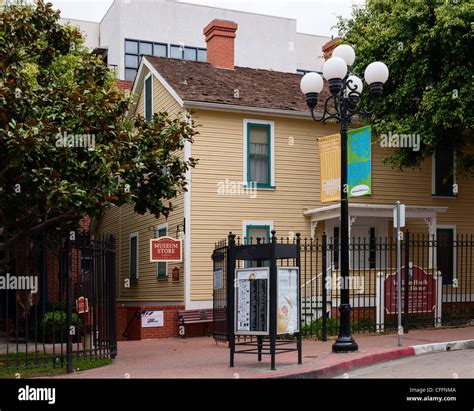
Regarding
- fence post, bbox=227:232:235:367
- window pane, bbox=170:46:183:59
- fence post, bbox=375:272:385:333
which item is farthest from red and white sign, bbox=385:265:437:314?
window pane, bbox=170:46:183:59

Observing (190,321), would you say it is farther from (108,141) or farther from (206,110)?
(108,141)

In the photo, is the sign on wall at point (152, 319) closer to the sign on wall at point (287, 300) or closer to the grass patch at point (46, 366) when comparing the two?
the grass patch at point (46, 366)

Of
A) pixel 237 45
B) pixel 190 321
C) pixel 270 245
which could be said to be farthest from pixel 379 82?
pixel 237 45

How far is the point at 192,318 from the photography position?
2084cm

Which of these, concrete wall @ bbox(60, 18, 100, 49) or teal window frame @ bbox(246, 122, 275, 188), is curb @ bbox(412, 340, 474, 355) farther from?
concrete wall @ bbox(60, 18, 100, 49)

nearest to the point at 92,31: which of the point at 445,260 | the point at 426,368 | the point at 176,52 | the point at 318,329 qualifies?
the point at 176,52

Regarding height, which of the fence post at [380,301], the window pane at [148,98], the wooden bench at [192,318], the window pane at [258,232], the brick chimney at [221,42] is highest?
the brick chimney at [221,42]

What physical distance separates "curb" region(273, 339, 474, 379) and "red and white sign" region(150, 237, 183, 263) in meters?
8.40

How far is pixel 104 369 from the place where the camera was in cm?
1302

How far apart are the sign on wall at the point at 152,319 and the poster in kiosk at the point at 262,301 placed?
8137 millimetres

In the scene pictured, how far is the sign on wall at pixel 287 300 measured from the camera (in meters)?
12.4

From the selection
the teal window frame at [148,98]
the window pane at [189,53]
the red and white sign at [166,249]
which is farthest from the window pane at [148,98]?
the window pane at [189,53]

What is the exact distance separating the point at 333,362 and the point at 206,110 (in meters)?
11.3

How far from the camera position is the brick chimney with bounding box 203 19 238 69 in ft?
83.4
